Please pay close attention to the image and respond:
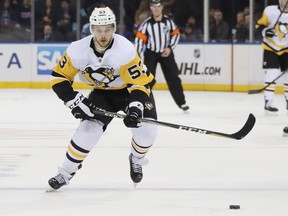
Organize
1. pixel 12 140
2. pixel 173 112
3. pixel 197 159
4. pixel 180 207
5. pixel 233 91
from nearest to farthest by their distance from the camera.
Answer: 1. pixel 180 207
2. pixel 197 159
3. pixel 12 140
4. pixel 173 112
5. pixel 233 91

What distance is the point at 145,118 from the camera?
16.9 feet

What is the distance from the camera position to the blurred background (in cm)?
1202

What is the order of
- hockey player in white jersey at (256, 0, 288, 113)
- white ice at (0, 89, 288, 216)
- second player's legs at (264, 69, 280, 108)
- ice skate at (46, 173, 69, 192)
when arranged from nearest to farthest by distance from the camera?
white ice at (0, 89, 288, 216), ice skate at (46, 173, 69, 192), hockey player in white jersey at (256, 0, 288, 113), second player's legs at (264, 69, 280, 108)

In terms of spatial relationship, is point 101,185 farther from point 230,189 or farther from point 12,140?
point 12,140

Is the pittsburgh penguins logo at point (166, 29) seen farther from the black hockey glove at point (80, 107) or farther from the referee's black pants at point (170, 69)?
the black hockey glove at point (80, 107)

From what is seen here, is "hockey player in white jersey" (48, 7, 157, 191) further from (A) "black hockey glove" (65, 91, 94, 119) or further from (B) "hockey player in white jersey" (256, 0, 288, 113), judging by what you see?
(B) "hockey player in white jersey" (256, 0, 288, 113)

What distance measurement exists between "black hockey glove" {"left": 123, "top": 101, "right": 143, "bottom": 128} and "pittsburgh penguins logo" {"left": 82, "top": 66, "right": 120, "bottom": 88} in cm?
18

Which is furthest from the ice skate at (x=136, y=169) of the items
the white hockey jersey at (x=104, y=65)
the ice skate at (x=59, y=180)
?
the white hockey jersey at (x=104, y=65)

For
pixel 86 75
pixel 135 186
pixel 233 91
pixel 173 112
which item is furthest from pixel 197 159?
pixel 233 91

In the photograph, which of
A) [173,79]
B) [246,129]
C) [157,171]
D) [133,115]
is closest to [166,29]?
[173,79]

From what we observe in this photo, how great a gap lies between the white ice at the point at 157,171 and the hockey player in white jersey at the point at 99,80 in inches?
11.0

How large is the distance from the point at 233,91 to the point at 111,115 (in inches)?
273

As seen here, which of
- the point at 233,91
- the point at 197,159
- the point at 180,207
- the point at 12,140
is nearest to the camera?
the point at 180,207

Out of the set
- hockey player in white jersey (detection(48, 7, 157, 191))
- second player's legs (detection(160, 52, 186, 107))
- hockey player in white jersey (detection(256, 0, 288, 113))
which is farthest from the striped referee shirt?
hockey player in white jersey (detection(48, 7, 157, 191))
